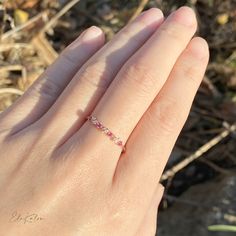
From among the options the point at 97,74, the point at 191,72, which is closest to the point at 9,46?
the point at 97,74

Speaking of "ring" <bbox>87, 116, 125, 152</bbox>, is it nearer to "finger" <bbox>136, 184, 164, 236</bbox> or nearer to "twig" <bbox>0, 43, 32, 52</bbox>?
"finger" <bbox>136, 184, 164, 236</bbox>

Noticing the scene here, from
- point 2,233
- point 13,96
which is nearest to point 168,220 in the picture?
point 13,96

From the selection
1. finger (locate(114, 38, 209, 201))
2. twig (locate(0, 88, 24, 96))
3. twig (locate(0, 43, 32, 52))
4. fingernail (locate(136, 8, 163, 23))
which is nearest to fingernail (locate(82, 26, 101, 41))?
fingernail (locate(136, 8, 163, 23))

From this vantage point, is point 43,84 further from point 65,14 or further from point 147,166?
point 65,14

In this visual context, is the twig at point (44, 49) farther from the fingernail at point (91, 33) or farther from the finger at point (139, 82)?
the finger at point (139, 82)

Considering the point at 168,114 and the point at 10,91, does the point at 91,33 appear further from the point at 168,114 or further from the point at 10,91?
the point at 10,91

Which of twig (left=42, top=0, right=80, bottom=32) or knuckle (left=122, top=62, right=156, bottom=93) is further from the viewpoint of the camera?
twig (left=42, top=0, right=80, bottom=32)
